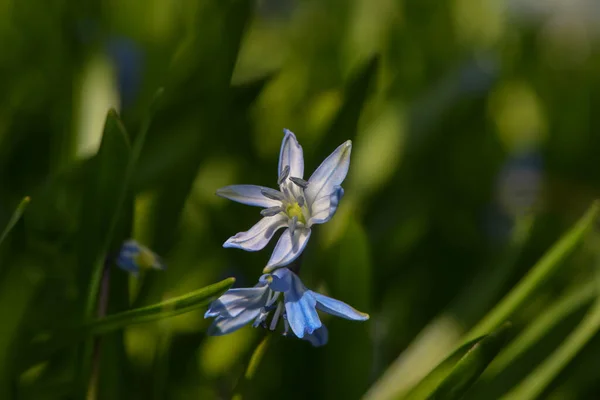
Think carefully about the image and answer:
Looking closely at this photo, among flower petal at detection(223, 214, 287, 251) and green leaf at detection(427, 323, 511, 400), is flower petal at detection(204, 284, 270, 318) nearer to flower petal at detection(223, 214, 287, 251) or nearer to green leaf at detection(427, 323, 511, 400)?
flower petal at detection(223, 214, 287, 251)

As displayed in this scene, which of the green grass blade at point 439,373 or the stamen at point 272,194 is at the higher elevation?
the stamen at point 272,194

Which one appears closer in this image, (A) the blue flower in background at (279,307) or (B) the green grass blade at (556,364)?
(A) the blue flower in background at (279,307)

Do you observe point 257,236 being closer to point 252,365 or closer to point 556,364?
point 252,365

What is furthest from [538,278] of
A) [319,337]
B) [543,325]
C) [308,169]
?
[308,169]

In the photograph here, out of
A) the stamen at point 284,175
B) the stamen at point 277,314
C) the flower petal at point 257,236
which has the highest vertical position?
the stamen at point 284,175

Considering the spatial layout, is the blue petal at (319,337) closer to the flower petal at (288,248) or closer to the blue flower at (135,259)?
the flower petal at (288,248)

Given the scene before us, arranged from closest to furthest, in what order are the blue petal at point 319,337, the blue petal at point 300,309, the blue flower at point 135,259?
the blue petal at point 300,309 < the blue petal at point 319,337 < the blue flower at point 135,259

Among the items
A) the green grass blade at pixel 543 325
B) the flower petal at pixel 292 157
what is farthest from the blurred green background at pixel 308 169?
the flower petal at pixel 292 157

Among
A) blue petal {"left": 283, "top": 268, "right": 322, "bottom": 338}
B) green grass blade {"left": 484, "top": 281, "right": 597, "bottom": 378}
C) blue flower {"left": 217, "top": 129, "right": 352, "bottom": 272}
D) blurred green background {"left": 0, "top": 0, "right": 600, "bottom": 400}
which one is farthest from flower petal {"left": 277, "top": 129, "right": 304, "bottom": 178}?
green grass blade {"left": 484, "top": 281, "right": 597, "bottom": 378}
